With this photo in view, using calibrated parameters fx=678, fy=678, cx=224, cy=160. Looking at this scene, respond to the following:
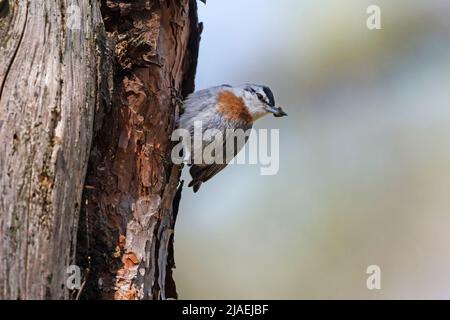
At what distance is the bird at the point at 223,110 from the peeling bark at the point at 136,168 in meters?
0.36

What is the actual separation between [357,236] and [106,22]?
3.00m

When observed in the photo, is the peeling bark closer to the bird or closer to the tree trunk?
the tree trunk

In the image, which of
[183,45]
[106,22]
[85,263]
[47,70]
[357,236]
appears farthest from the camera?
[357,236]

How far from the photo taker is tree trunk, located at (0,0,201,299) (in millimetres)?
2594

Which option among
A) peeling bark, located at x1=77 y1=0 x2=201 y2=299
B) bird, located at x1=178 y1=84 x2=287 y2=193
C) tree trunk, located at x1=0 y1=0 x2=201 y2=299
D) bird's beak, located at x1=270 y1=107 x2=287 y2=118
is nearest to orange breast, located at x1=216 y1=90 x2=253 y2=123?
bird, located at x1=178 y1=84 x2=287 y2=193

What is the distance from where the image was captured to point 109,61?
3.27 meters

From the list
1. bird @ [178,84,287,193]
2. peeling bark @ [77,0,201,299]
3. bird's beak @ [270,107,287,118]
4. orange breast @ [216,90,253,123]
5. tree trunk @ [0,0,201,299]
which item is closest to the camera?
tree trunk @ [0,0,201,299]

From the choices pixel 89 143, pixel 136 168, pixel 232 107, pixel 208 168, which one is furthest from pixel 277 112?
pixel 89 143

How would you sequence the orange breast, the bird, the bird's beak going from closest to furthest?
1. the bird
2. the orange breast
3. the bird's beak

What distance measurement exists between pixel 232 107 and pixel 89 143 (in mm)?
1773

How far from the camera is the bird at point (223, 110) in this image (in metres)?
4.30

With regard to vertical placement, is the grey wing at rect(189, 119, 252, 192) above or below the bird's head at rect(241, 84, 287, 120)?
below
